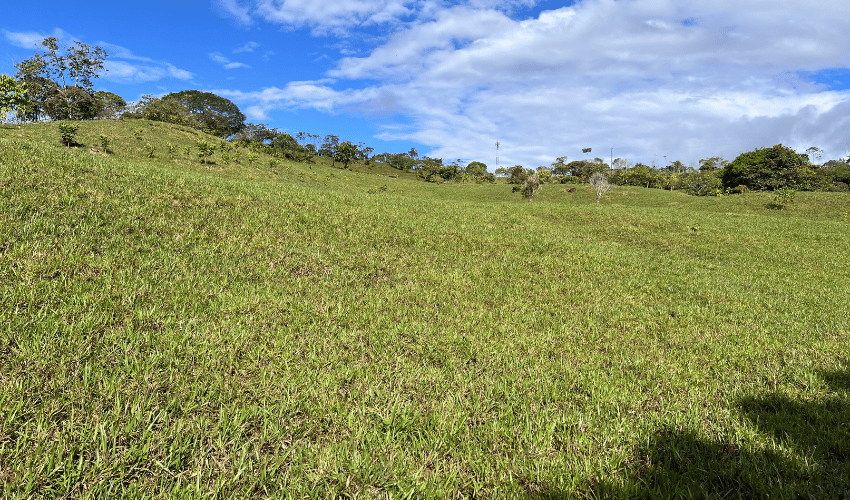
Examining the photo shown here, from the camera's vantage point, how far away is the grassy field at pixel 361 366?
3.19m

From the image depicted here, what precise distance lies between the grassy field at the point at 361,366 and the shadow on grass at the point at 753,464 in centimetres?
2

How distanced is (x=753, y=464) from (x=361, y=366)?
4.36m

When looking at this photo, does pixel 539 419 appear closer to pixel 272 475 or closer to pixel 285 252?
pixel 272 475

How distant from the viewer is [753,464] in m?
3.48

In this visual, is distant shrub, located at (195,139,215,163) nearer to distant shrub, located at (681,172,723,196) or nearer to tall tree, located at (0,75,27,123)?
tall tree, located at (0,75,27,123)

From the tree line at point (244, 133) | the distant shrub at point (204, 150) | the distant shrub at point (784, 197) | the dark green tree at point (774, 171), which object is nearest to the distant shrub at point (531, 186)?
the tree line at point (244, 133)

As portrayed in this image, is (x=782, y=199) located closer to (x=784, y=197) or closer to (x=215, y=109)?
(x=784, y=197)

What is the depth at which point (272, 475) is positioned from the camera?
3105mm

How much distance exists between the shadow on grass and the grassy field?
21 mm

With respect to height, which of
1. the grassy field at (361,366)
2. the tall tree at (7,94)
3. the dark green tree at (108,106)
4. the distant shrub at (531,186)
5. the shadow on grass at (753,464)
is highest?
the dark green tree at (108,106)

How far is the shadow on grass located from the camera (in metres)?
3.15

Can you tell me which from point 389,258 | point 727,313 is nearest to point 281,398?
point 389,258

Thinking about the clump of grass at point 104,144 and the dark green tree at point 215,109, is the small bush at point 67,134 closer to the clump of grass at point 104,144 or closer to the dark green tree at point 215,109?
the clump of grass at point 104,144

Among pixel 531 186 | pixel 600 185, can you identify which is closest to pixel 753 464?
pixel 531 186
